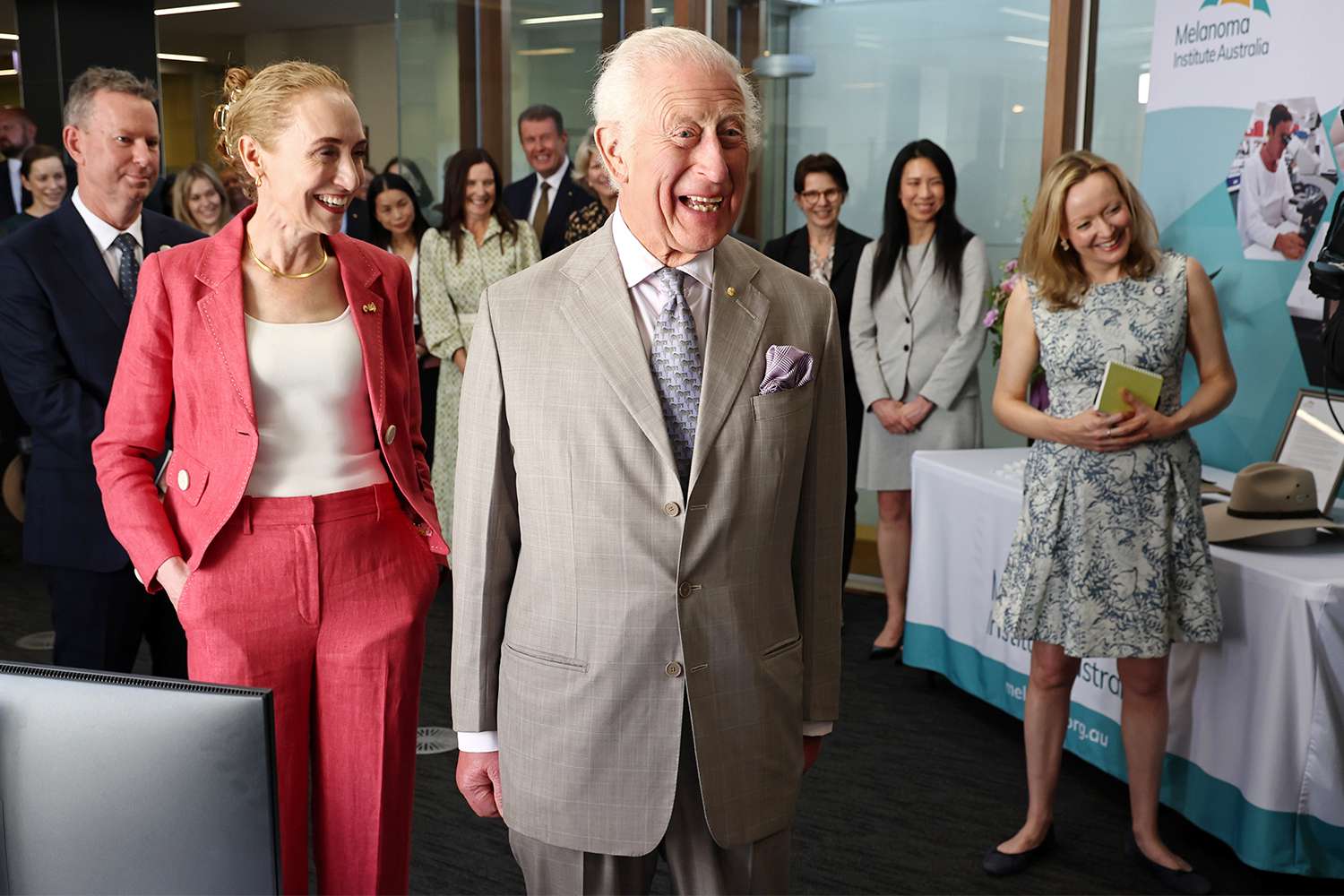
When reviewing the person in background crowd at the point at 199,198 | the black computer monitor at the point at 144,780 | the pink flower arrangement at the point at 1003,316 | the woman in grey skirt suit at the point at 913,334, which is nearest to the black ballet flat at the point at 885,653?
the woman in grey skirt suit at the point at 913,334

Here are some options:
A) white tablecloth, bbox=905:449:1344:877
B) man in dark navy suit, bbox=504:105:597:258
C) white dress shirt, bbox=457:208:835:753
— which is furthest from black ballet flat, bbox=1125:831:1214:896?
man in dark navy suit, bbox=504:105:597:258

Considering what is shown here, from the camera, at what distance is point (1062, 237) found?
3.04 metres

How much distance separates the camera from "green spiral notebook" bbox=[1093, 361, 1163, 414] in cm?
287

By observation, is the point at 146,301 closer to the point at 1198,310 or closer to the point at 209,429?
the point at 209,429

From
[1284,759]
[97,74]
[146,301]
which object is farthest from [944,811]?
[97,74]

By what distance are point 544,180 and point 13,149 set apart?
17.6ft

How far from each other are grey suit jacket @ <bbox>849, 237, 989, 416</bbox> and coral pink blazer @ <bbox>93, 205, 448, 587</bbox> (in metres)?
3.02

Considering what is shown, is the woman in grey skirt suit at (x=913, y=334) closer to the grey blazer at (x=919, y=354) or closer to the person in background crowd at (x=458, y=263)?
the grey blazer at (x=919, y=354)

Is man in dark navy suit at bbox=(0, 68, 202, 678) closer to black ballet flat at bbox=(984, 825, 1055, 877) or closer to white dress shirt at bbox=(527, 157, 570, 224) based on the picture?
black ballet flat at bbox=(984, 825, 1055, 877)

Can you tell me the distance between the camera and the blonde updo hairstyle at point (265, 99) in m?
2.13

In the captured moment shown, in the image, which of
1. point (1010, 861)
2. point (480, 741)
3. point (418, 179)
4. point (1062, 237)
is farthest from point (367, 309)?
point (418, 179)

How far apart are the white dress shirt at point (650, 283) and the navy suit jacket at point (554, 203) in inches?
167

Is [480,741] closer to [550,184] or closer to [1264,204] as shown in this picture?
[1264,204]

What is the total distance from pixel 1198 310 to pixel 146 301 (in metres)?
2.23
